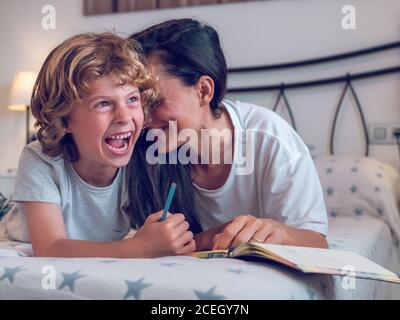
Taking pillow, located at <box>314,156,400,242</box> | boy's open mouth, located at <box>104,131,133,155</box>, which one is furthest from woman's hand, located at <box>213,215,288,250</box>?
pillow, located at <box>314,156,400,242</box>

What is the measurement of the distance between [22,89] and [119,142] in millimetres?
1845

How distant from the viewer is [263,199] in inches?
43.3

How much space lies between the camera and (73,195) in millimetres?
1073

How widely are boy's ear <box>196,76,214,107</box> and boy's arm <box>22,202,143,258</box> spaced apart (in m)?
0.41

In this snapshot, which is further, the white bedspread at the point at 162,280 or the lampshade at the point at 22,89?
the lampshade at the point at 22,89

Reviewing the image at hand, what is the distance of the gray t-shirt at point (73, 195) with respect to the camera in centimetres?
99

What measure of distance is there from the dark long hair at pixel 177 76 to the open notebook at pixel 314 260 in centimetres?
39

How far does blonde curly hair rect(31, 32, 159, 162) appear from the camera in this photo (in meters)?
1.01

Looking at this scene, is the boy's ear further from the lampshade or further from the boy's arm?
the lampshade

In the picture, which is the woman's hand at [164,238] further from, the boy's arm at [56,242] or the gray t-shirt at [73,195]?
the gray t-shirt at [73,195]

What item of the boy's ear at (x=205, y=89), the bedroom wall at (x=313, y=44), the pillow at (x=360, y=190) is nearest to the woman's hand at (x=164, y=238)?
the boy's ear at (x=205, y=89)

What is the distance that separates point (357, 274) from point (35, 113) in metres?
0.76

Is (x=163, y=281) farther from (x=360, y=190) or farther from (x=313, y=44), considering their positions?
(x=313, y=44)
